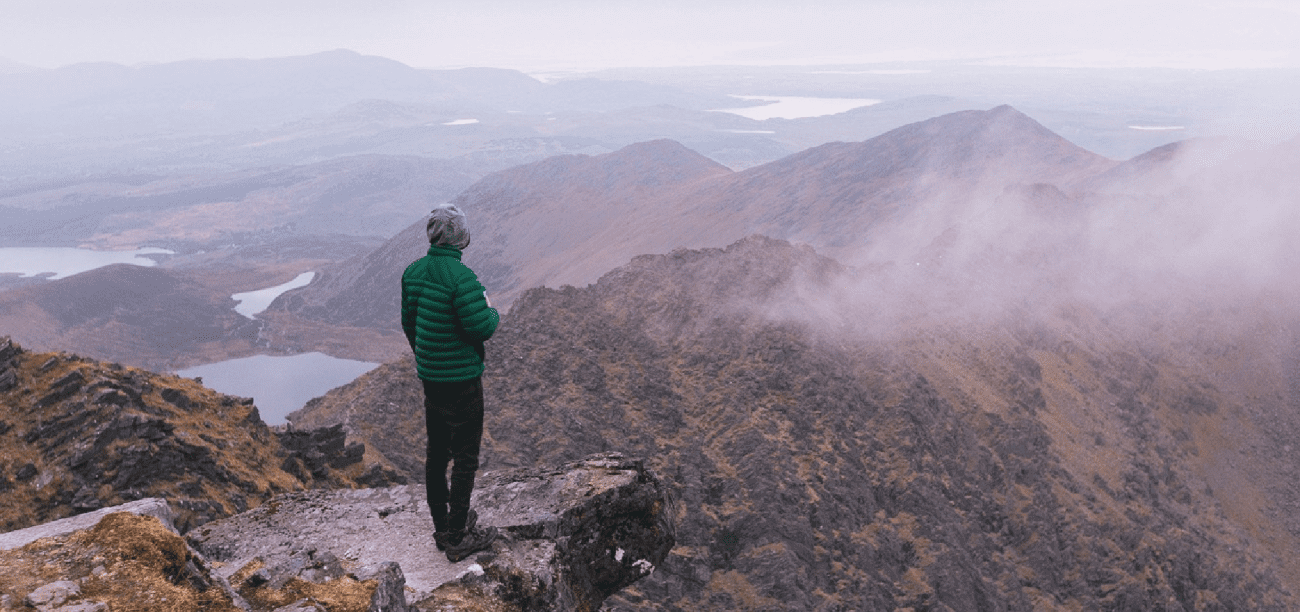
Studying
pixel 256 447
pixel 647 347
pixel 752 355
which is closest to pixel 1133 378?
pixel 752 355

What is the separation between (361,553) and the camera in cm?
1205

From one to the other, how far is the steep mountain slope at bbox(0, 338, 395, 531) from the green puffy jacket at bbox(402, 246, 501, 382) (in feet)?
49.7

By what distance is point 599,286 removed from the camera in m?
81.9

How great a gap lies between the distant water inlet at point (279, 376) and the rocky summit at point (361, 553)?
150973 millimetres

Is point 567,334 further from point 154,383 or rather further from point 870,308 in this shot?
point 154,383

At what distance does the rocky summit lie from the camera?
8.80 metres

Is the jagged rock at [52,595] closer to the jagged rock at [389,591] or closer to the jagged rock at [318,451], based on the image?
the jagged rock at [389,591]

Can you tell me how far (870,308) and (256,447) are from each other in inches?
2679

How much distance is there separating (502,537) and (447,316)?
3859 millimetres

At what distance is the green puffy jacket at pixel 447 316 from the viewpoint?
10.6 m

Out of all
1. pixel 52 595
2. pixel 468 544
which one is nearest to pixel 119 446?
pixel 468 544

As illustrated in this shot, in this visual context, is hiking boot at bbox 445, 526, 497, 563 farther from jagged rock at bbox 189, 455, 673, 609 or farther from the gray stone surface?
the gray stone surface

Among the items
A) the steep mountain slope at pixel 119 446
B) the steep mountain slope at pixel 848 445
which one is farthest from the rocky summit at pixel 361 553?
the steep mountain slope at pixel 848 445

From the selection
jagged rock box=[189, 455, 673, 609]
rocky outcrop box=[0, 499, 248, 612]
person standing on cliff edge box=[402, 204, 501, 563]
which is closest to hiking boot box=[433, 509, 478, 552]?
person standing on cliff edge box=[402, 204, 501, 563]
